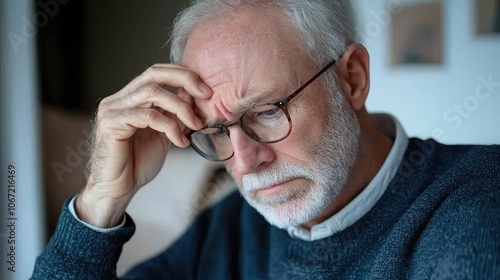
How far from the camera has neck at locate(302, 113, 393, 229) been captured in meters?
1.17

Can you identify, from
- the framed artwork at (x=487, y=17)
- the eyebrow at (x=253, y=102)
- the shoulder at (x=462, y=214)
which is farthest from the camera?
the framed artwork at (x=487, y=17)

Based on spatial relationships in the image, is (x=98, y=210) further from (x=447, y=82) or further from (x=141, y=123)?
(x=447, y=82)

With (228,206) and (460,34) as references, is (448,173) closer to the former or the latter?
(228,206)

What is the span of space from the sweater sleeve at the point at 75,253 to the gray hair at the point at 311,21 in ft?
1.48

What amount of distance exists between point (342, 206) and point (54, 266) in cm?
65

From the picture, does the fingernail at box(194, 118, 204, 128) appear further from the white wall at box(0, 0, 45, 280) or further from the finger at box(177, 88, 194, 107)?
the white wall at box(0, 0, 45, 280)

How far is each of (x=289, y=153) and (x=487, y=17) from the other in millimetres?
1385

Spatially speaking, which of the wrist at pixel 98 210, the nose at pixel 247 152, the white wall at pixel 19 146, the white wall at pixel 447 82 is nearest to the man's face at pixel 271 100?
the nose at pixel 247 152

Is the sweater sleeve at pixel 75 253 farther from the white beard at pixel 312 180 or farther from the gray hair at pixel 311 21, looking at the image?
the gray hair at pixel 311 21

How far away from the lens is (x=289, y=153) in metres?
1.04

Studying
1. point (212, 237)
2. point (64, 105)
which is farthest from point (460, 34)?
point (64, 105)

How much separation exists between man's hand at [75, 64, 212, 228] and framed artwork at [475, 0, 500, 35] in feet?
4.71

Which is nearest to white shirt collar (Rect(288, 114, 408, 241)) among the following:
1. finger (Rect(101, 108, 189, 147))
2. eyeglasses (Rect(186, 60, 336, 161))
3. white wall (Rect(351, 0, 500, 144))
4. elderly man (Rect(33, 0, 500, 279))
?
elderly man (Rect(33, 0, 500, 279))

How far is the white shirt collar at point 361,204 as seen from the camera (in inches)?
45.2
